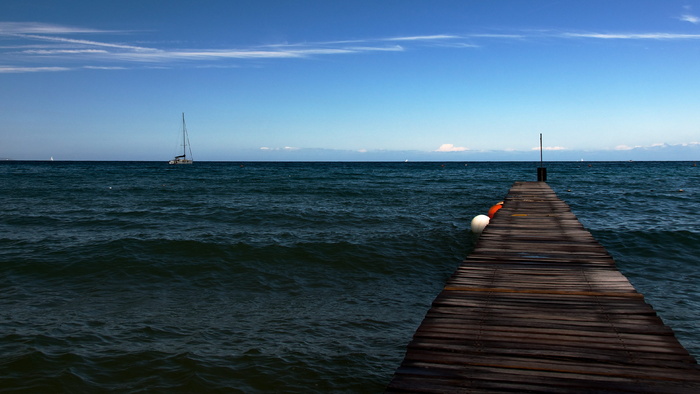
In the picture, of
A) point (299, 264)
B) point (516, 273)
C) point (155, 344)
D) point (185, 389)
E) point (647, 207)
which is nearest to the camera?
point (185, 389)

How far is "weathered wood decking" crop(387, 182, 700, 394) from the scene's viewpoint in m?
4.38

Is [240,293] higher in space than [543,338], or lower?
lower

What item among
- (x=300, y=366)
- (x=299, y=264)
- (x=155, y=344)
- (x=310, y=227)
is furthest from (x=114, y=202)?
(x=300, y=366)

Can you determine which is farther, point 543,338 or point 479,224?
point 479,224

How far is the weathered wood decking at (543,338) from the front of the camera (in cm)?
438

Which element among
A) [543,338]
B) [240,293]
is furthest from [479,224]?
[543,338]

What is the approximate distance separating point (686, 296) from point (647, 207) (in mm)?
19979

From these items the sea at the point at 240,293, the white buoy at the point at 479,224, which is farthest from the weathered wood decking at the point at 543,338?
the white buoy at the point at 479,224

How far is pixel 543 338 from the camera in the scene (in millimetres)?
5344

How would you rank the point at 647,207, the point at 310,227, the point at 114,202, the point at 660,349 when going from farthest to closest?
the point at 114,202
the point at 647,207
the point at 310,227
the point at 660,349

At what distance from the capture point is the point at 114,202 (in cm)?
3047

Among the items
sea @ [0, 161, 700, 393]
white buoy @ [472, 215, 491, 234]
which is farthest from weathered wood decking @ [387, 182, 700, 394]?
white buoy @ [472, 215, 491, 234]

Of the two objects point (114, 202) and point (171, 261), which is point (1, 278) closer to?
point (171, 261)

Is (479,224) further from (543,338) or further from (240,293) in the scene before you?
(543,338)
